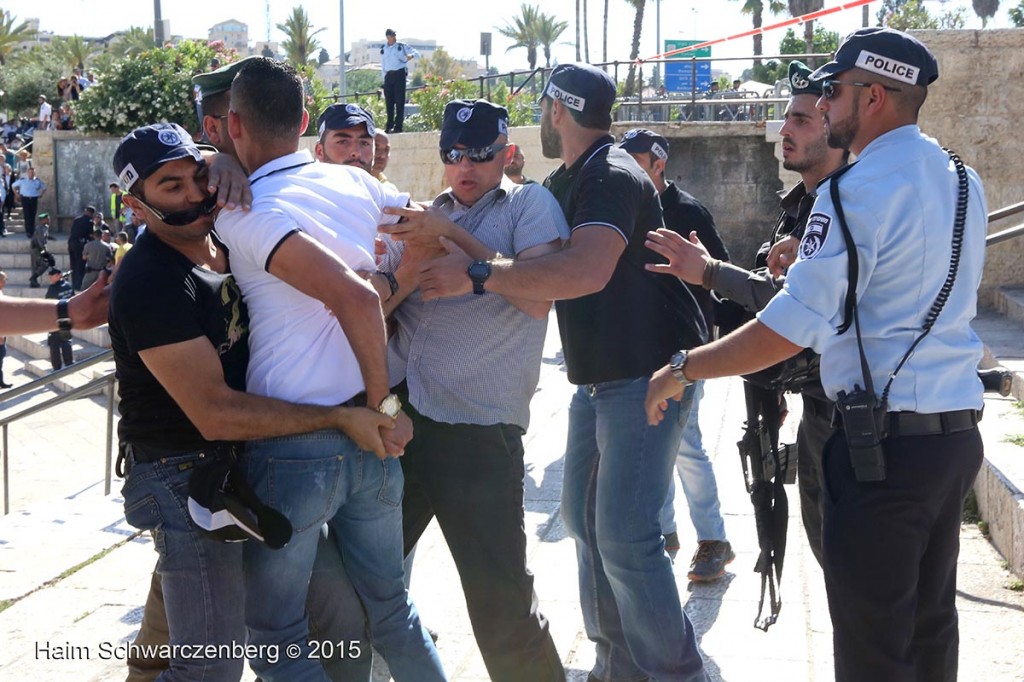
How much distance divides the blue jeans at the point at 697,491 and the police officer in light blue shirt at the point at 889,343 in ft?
6.51

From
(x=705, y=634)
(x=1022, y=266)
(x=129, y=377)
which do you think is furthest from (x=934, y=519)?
(x=1022, y=266)

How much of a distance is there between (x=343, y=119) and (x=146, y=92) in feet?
61.7

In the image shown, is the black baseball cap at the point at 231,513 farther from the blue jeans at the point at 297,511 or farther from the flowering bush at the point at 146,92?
the flowering bush at the point at 146,92

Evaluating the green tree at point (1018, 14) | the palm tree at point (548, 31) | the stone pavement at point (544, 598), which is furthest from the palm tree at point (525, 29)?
the stone pavement at point (544, 598)

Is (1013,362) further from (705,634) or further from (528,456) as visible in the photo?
(705,634)

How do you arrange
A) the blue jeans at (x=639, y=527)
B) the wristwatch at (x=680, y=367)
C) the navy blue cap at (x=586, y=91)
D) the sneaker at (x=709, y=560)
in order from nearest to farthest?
the wristwatch at (x=680, y=367), the blue jeans at (x=639, y=527), the navy blue cap at (x=586, y=91), the sneaker at (x=709, y=560)

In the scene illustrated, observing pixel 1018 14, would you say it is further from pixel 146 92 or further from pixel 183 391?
pixel 183 391

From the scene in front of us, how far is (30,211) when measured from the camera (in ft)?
76.8

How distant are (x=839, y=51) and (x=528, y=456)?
4.28 m

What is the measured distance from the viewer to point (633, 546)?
3273mm

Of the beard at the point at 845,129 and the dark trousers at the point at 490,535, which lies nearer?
the beard at the point at 845,129

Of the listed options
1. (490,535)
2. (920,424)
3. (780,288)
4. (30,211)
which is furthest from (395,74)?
(920,424)

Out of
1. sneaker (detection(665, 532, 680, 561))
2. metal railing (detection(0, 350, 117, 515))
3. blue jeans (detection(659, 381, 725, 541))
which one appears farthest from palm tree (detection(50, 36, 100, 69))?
sneaker (detection(665, 532, 680, 561))

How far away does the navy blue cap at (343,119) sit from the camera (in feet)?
14.4
